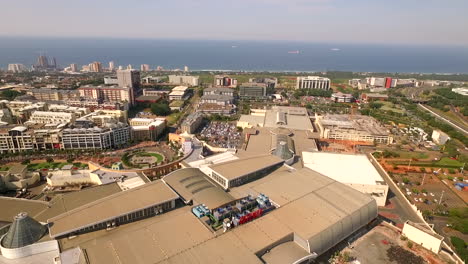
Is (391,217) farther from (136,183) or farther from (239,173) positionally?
(136,183)

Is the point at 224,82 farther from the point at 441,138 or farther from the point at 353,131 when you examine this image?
the point at 441,138

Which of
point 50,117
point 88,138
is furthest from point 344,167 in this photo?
point 50,117

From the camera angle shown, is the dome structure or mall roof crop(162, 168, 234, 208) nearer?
the dome structure

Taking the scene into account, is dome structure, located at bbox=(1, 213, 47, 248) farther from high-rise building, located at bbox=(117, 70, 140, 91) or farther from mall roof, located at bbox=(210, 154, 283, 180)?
high-rise building, located at bbox=(117, 70, 140, 91)

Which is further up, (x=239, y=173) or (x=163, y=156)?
(x=239, y=173)

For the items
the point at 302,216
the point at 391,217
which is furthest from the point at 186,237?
the point at 391,217

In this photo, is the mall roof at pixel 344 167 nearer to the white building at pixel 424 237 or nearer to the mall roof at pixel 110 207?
the white building at pixel 424 237

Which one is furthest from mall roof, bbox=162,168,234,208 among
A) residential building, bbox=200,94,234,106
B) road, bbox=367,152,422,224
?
residential building, bbox=200,94,234,106
